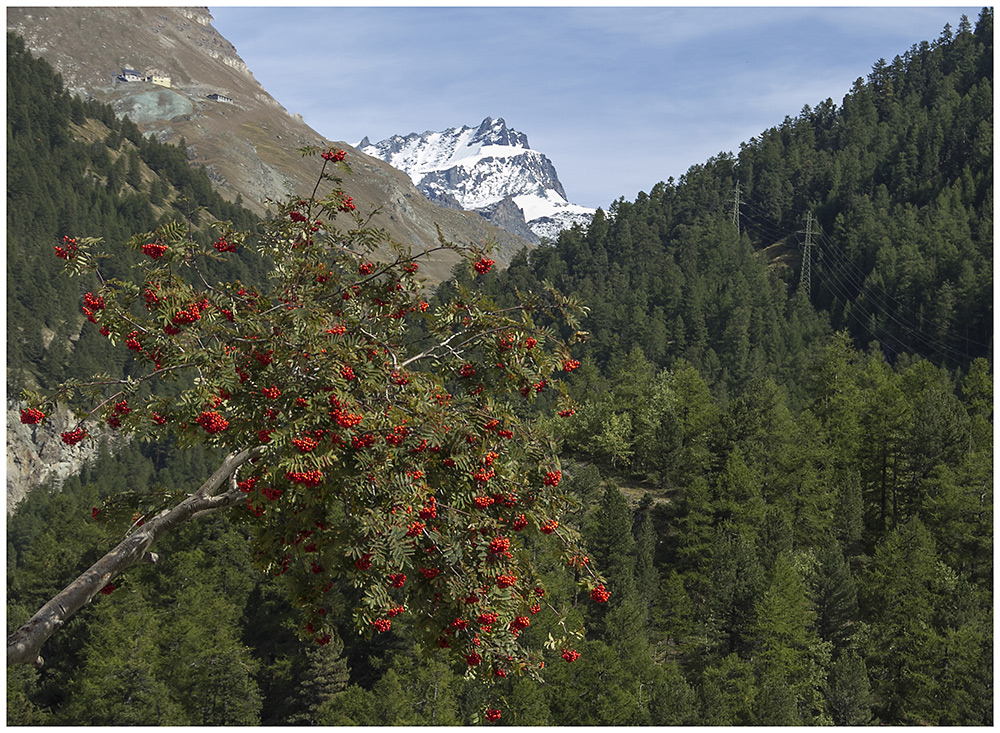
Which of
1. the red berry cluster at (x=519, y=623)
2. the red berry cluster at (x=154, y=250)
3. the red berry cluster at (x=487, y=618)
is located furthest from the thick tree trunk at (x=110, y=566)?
the red berry cluster at (x=519, y=623)

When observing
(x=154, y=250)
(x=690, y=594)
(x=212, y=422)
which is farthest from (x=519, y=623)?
(x=690, y=594)

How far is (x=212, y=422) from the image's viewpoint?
8.46 m

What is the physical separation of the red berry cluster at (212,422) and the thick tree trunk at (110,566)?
33.7 inches

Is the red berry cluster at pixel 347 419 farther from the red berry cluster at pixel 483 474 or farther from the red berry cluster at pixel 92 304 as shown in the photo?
the red berry cluster at pixel 92 304

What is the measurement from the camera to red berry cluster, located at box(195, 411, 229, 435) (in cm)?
845

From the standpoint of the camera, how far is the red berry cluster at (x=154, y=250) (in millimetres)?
10375

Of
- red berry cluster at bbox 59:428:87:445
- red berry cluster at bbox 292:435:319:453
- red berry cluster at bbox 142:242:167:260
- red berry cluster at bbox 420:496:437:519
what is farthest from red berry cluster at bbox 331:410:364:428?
red berry cluster at bbox 142:242:167:260

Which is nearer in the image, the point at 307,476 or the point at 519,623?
the point at 307,476

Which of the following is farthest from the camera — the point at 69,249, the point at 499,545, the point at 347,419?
the point at 69,249

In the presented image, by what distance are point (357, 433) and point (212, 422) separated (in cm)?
138

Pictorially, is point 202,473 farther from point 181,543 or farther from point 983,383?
point 983,383

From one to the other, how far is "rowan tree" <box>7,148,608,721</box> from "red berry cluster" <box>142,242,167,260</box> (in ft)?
0.10

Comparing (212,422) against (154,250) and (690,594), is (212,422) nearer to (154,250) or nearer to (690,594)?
(154,250)

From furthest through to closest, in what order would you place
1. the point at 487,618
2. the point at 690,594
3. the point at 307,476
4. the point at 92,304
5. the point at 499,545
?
the point at 690,594 → the point at 92,304 → the point at 499,545 → the point at 487,618 → the point at 307,476
